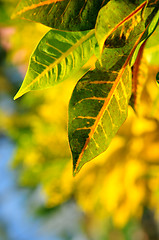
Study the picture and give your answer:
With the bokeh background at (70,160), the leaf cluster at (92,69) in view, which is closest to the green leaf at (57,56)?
the leaf cluster at (92,69)

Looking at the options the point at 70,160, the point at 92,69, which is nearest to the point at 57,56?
the point at 92,69

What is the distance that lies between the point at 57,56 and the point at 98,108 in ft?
0.19

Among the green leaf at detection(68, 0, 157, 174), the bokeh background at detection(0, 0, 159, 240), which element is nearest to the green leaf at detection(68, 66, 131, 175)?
the green leaf at detection(68, 0, 157, 174)

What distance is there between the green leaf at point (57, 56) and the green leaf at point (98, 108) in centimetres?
2

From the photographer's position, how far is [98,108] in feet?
1.00

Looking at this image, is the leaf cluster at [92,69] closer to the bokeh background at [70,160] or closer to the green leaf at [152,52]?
the green leaf at [152,52]

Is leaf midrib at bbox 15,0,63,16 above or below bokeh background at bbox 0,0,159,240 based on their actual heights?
above

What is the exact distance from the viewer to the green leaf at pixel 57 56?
0.99 ft

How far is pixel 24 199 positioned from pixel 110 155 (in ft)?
2.20

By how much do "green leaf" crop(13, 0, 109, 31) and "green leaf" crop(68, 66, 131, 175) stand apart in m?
0.04

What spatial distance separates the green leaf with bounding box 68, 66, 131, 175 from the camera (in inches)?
11.9

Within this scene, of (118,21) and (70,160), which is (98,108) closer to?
(118,21)

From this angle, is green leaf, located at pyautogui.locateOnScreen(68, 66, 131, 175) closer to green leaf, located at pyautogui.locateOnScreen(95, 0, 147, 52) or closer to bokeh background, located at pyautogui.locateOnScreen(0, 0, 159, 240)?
green leaf, located at pyautogui.locateOnScreen(95, 0, 147, 52)

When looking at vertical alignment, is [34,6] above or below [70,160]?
above
